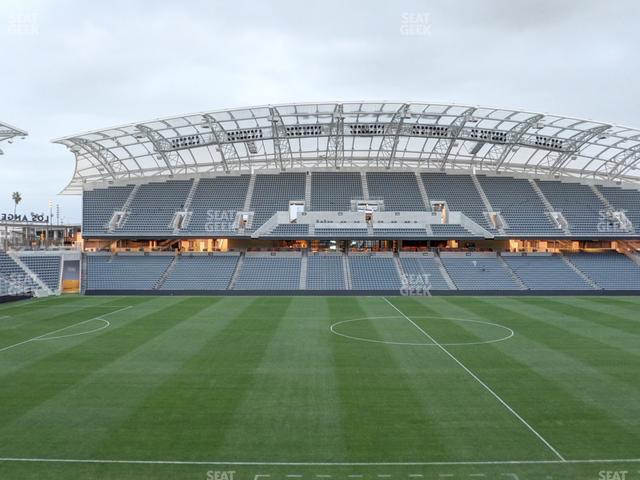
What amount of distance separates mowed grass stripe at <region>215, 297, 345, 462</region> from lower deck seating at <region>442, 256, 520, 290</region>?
2425cm

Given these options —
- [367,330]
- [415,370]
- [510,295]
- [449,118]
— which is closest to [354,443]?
[415,370]

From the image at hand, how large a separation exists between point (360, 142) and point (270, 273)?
48.6ft

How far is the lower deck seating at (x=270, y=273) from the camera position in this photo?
133 feet

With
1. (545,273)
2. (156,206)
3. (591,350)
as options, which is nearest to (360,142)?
(545,273)

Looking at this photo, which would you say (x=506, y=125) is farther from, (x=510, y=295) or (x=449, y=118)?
(x=510, y=295)

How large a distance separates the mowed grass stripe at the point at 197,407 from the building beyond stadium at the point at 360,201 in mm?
21550

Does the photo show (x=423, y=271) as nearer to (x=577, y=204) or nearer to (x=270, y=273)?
(x=270, y=273)

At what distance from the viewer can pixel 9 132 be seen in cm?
2822

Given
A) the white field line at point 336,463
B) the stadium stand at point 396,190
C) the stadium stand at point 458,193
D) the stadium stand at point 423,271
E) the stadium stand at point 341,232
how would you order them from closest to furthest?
the white field line at point 336,463 → the stadium stand at point 423,271 → the stadium stand at point 341,232 → the stadium stand at point 458,193 → the stadium stand at point 396,190

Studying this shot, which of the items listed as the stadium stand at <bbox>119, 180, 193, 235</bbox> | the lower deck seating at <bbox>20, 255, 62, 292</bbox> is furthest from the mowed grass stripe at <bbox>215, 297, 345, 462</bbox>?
the stadium stand at <bbox>119, 180, 193, 235</bbox>

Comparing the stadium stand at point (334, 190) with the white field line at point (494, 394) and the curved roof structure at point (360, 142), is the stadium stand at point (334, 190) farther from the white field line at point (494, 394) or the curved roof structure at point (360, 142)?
the white field line at point (494, 394)

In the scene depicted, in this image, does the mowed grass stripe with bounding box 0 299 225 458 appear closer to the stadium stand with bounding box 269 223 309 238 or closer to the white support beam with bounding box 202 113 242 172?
the white support beam with bounding box 202 113 242 172

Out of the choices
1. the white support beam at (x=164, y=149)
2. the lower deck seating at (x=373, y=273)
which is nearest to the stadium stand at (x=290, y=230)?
the lower deck seating at (x=373, y=273)

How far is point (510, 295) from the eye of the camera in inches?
1524
